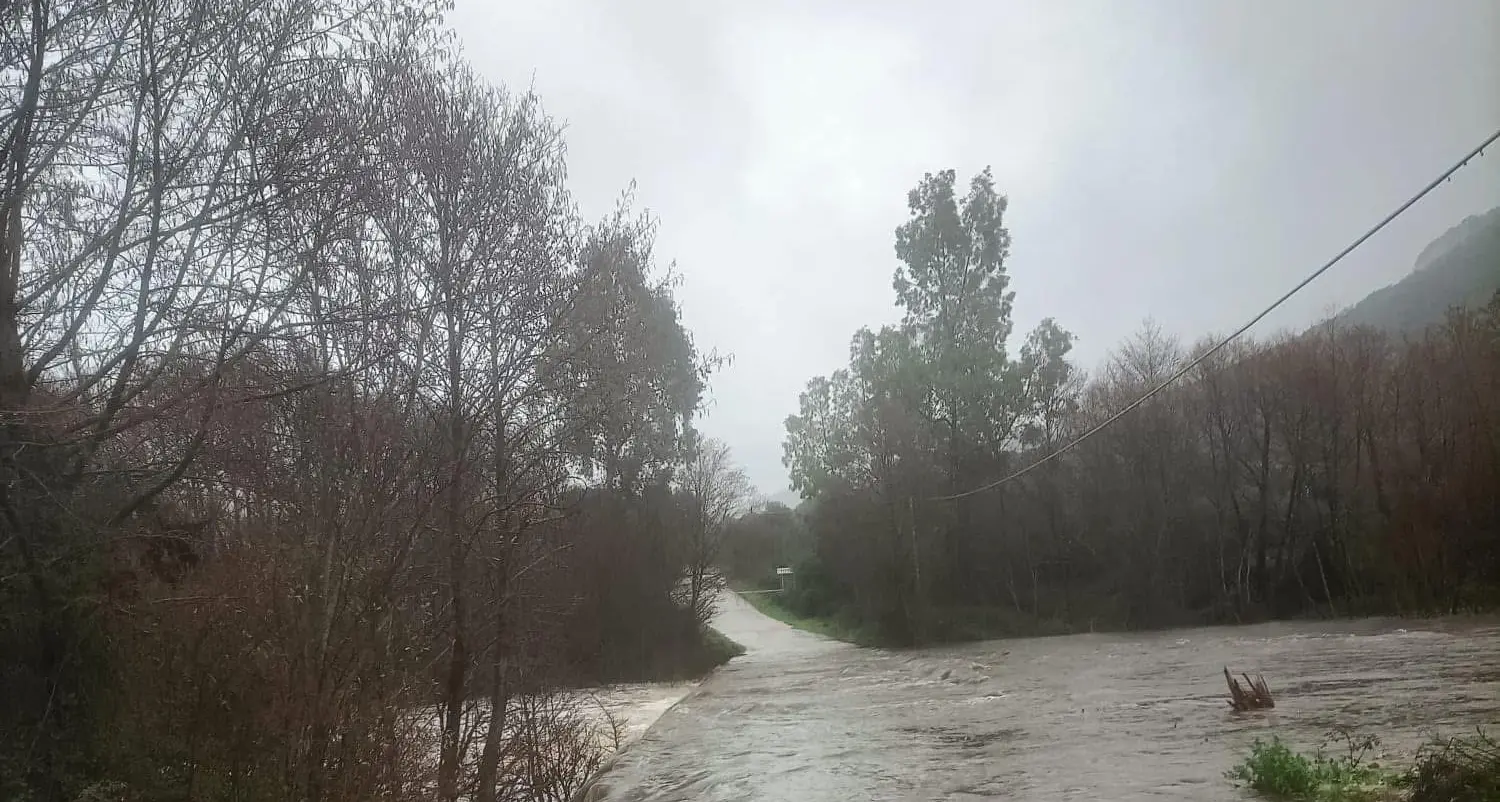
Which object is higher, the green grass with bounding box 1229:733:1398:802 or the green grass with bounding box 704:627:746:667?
the green grass with bounding box 704:627:746:667

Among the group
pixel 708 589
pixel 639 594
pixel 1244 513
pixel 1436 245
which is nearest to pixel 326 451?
pixel 1436 245

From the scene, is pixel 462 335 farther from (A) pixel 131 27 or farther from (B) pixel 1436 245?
(B) pixel 1436 245

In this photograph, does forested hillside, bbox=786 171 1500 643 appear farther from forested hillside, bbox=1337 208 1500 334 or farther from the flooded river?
forested hillside, bbox=1337 208 1500 334

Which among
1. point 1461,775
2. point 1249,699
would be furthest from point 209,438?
point 1249,699

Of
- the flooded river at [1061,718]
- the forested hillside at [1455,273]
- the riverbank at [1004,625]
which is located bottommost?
the flooded river at [1061,718]

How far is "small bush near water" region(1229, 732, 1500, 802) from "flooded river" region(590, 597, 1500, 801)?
1.31 ft

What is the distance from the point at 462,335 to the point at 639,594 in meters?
24.3

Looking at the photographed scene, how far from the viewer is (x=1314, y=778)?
903 cm

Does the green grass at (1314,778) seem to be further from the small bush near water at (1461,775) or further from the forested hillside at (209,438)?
the forested hillside at (209,438)

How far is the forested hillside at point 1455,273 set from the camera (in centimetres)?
805

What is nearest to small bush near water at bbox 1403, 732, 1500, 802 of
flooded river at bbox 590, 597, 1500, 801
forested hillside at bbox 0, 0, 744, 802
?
flooded river at bbox 590, 597, 1500, 801

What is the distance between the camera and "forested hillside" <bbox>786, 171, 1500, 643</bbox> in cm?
3597

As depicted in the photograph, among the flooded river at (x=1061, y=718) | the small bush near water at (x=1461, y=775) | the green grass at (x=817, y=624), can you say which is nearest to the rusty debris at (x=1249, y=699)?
the flooded river at (x=1061, y=718)

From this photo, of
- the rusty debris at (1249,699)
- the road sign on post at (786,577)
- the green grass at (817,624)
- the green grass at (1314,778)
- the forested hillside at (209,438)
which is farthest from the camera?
the road sign on post at (786,577)
